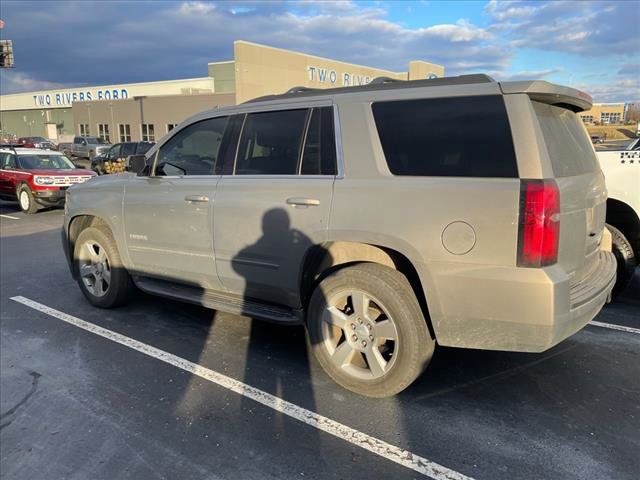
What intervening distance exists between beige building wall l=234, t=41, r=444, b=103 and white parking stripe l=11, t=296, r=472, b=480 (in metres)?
40.3

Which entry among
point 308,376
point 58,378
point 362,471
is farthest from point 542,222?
point 58,378

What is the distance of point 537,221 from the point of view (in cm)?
275

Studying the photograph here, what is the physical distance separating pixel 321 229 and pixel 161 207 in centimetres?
173

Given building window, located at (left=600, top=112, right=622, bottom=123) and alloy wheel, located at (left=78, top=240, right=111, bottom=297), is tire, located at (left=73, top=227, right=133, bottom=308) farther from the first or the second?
building window, located at (left=600, top=112, right=622, bottom=123)

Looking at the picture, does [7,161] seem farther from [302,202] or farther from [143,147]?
[302,202]

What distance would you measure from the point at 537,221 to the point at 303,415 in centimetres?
182

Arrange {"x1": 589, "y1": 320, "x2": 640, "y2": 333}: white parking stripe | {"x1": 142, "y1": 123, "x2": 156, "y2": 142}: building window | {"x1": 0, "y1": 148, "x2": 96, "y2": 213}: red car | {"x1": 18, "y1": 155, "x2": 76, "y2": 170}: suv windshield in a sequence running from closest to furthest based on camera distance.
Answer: {"x1": 589, "y1": 320, "x2": 640, "y2": 333}: white parking stripe
{"x1": 0, "y1": 148, "x2": 96, "y2": 213}: red car
{"x1": 18, "y1": 155, "x2": 76, "y2": 170}: suv windshield
{"x1": 142, "y1": 123, "x2": 156, "y2": 142}: building window

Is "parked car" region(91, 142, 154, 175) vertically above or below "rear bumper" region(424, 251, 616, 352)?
above

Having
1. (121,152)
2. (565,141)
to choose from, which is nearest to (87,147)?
(121,152)

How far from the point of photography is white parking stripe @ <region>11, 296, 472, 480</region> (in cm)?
272

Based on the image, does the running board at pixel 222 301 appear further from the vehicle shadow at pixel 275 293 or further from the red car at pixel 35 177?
the red car at pixel 35 177

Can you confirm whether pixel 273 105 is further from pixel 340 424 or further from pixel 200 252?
pixel 340 424

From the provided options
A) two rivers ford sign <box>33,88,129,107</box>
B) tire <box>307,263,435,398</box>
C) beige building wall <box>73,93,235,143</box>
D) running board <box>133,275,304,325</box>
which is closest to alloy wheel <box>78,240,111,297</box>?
running board <box>133,275,304,325</box>

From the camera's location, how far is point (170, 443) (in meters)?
2.93
